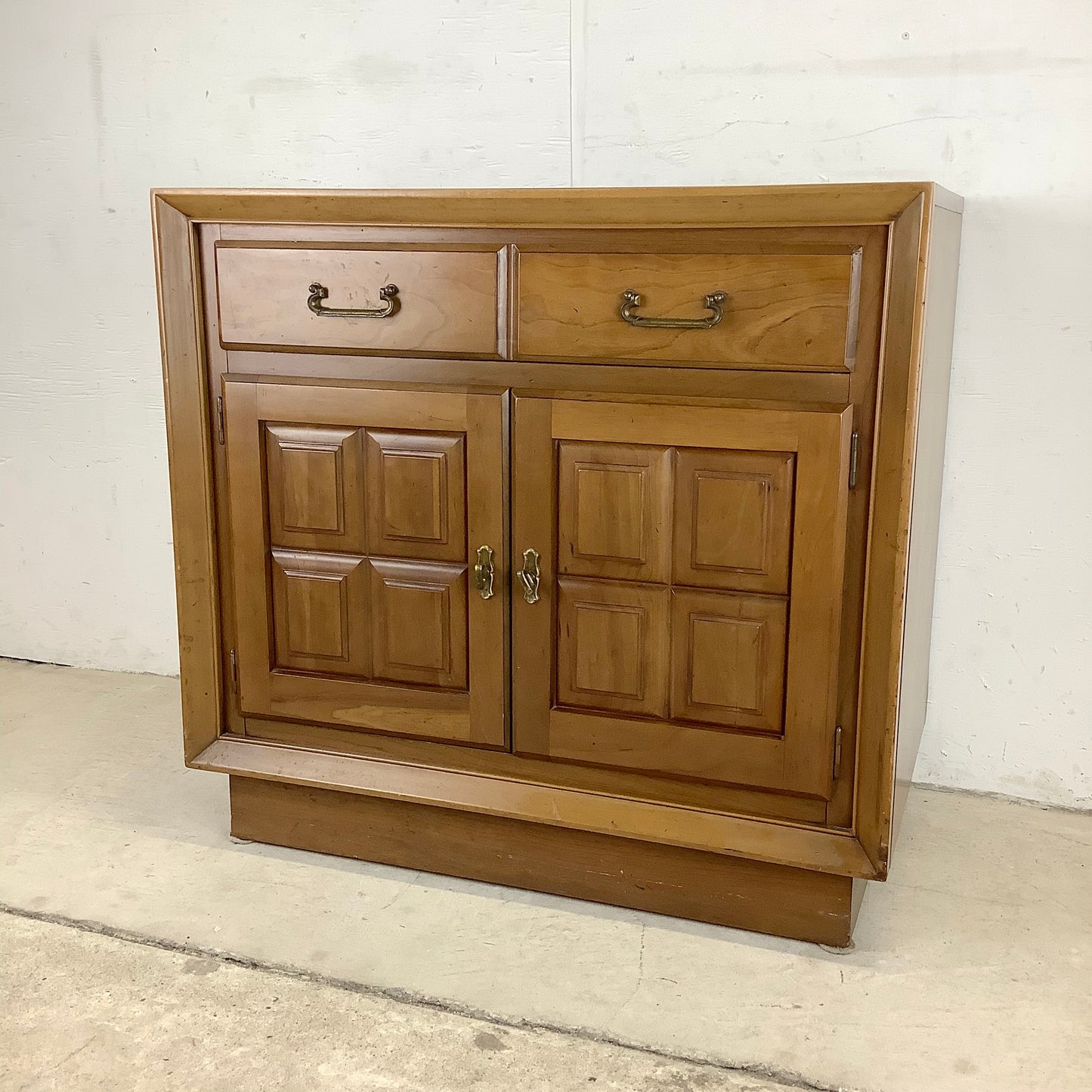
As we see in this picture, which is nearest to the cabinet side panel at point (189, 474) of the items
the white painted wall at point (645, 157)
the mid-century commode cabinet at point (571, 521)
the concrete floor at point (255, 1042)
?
the mid-century commode cabinet at point (571, 521)

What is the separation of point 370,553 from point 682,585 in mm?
503

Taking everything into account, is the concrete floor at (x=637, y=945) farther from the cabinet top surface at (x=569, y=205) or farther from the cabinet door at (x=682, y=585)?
the cabinet top surface at (x=569, y=205)

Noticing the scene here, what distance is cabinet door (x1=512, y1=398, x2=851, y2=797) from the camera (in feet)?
5.26

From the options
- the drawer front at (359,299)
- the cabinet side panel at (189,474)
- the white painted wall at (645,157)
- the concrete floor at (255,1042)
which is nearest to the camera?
the concrete floor at (255,1042)

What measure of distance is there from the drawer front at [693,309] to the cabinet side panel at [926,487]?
13 cm

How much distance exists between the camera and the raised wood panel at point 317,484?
180 centimetres

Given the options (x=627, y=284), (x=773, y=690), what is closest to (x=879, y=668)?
(x=773, y=690)

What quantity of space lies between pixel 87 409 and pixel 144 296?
0.33m

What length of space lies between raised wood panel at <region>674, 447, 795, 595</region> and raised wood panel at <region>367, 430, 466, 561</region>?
34 cm

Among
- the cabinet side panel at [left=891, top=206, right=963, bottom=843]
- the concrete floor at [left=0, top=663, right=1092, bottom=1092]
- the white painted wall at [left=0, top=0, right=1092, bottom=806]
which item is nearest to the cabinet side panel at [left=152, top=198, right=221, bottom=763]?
the concrete floor at [left=0, top=663, right=1092, bottom=1092]

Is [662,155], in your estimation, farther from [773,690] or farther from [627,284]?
[773,690]

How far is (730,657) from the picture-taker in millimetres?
1677

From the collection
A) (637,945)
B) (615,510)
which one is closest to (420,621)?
(615,510)

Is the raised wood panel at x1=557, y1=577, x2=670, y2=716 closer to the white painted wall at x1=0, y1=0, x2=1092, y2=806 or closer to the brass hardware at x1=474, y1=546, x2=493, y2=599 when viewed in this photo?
the brass hardware at x1=474, y1=546, x2=493, y2=599
